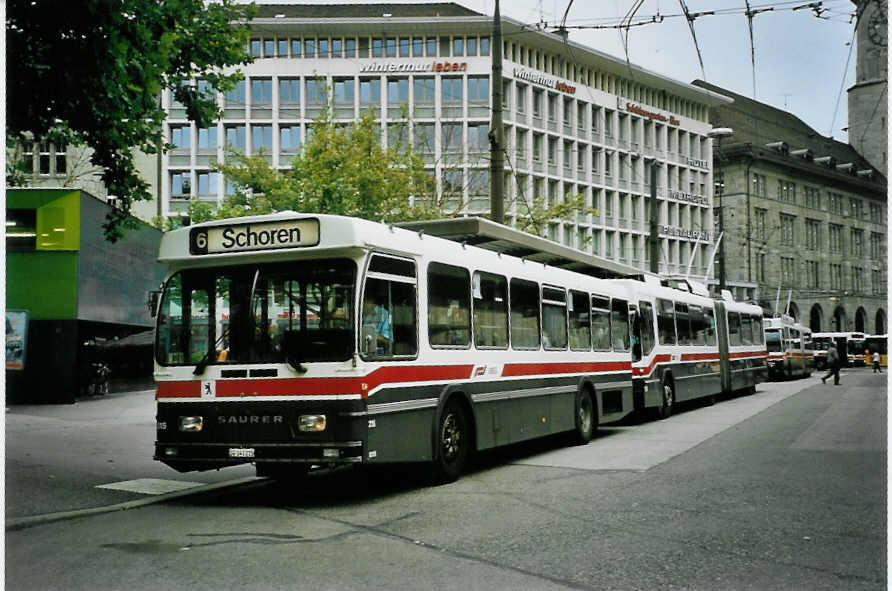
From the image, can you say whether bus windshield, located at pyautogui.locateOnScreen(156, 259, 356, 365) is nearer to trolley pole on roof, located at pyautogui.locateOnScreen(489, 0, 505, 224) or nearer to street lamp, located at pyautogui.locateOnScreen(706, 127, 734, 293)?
trolley pole on roof, located at pyautogui.locateOnScreen(489, 0, 505, 224)

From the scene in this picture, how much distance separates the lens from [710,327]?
89.0 ft

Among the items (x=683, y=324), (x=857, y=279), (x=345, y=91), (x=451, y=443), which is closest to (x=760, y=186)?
(x=345, y=91)

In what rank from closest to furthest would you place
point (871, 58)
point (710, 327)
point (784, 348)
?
point (871, 58) < point (710, 327) < point (784, 348)

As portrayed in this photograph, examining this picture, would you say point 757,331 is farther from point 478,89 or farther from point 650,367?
point 478,89

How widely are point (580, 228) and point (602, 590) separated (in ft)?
219

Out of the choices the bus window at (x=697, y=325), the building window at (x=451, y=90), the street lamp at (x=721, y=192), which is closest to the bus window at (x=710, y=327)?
the bus window at (x=697, y=325)

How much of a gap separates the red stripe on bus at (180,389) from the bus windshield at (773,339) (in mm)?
37492

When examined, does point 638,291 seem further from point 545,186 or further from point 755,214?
point 755,214

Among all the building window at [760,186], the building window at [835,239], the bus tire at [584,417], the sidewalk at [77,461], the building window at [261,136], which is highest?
the building window at [261,136]

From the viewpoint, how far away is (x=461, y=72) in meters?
69.3

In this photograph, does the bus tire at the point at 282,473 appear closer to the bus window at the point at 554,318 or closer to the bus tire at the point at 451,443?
the bus tire at the point at 451,443

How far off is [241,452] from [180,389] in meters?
0.91

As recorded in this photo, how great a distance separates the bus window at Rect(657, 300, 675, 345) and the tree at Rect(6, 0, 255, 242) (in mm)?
11447

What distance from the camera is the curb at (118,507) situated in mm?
9445
